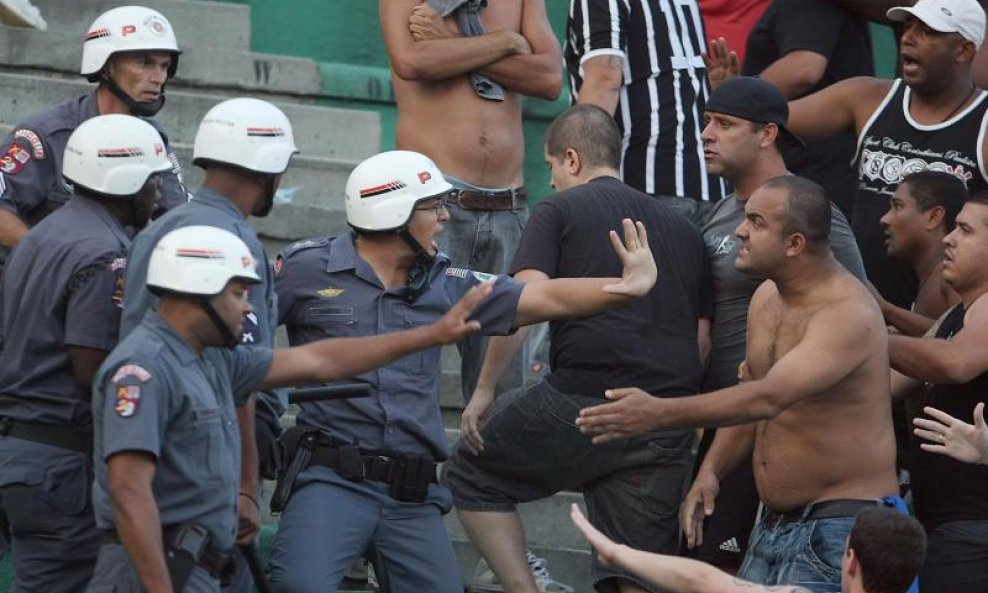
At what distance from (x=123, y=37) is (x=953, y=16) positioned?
3.35 m

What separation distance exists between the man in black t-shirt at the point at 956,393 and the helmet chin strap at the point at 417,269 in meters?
1.68

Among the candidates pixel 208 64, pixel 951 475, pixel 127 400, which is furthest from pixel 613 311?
pixel 208 64

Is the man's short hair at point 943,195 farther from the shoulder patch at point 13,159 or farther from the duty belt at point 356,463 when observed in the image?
the shoulder patch at point 13,159

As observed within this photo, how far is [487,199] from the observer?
7867 millimetres

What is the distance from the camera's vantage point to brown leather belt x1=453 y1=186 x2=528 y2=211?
7.81 meters

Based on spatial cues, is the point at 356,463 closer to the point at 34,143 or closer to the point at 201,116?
the point at 34,143

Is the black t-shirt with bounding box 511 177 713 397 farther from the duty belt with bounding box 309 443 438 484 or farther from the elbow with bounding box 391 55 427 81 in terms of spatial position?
the elbow with bounding box 391 55 427 81

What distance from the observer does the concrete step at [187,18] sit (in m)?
9.70

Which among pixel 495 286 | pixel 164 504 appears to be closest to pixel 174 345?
pixel 164 504

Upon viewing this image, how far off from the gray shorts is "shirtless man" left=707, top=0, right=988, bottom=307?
1344 mm

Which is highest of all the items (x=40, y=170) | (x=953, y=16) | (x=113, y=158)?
(x=953, y=16)

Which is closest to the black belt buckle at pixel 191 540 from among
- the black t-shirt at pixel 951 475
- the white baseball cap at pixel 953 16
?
the black t-shirt at pixel 951 475

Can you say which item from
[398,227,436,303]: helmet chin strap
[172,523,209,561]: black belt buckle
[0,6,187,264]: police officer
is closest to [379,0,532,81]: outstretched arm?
[0,6,187,264]: police officer

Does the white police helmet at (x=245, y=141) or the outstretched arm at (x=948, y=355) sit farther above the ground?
the white police helmet at (x=245, y=141)
